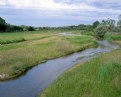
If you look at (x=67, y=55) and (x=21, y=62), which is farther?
(x=67, y=55)

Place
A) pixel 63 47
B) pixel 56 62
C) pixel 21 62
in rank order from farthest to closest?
pixel 63 47 → pixel 56 62 → pixel 21 62

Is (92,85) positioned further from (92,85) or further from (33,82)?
(33,82)

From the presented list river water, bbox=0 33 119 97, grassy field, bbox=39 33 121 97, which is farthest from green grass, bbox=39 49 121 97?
river water, bbox=0 33 119 97

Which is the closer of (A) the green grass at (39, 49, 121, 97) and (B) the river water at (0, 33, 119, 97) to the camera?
(A) the green grass at (39, 49, 121, 97)

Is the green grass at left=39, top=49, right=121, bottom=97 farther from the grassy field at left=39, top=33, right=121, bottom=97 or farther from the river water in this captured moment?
the river water

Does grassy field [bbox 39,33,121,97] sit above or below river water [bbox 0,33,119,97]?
above

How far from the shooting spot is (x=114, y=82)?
925 inches

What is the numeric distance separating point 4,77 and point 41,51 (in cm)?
1766

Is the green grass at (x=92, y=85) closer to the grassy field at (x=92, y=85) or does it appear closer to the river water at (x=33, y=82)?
the grassy field at (x=92, y=85)

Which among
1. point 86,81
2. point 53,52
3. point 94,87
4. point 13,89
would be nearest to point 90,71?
point 86,81

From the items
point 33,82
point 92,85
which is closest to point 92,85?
point 92,85

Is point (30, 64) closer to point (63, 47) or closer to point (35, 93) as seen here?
point (35, 93)

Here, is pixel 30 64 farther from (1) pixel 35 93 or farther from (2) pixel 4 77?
(1) pixel 35 93

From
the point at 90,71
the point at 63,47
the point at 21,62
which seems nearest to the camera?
the point at 90,71
